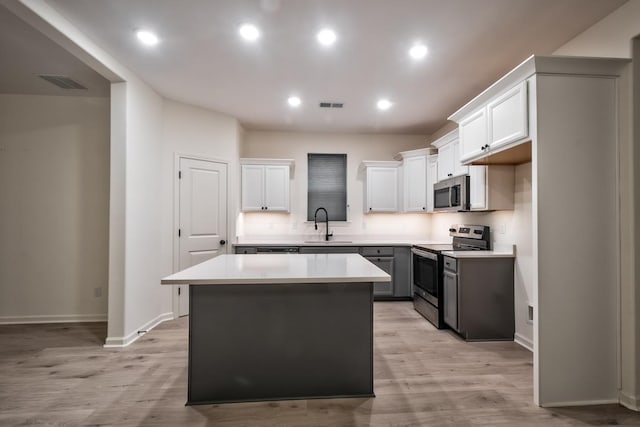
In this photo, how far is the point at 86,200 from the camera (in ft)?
12.1

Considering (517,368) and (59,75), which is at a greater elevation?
(59,75)

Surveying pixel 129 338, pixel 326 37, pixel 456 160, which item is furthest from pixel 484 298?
pixel 129 338

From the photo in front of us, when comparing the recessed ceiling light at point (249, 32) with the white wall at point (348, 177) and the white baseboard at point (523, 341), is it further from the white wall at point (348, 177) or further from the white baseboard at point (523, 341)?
the white baseboard at point (523, 341)

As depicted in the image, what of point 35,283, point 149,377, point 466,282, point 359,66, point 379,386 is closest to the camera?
point 379,386

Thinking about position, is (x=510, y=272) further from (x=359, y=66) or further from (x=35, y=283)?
(x=35, y=283)

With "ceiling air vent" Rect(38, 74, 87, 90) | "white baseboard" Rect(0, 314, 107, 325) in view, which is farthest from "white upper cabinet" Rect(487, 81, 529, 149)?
"white baseboard" Rect(0, 314, 107, 325)

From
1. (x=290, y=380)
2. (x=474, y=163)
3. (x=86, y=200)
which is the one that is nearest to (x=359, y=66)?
(x=474, y=163)

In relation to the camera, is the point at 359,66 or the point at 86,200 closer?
the point at 359,66

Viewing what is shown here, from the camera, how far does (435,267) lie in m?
3.56

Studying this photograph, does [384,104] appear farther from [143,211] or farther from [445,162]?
[143,211]

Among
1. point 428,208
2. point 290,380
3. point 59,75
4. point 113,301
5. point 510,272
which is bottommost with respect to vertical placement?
point 290,380

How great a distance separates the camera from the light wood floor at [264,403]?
188cm

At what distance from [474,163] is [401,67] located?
1225 millimetres

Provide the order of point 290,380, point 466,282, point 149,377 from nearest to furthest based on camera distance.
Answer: point 290,380 → point 149,377 → point 466,282
